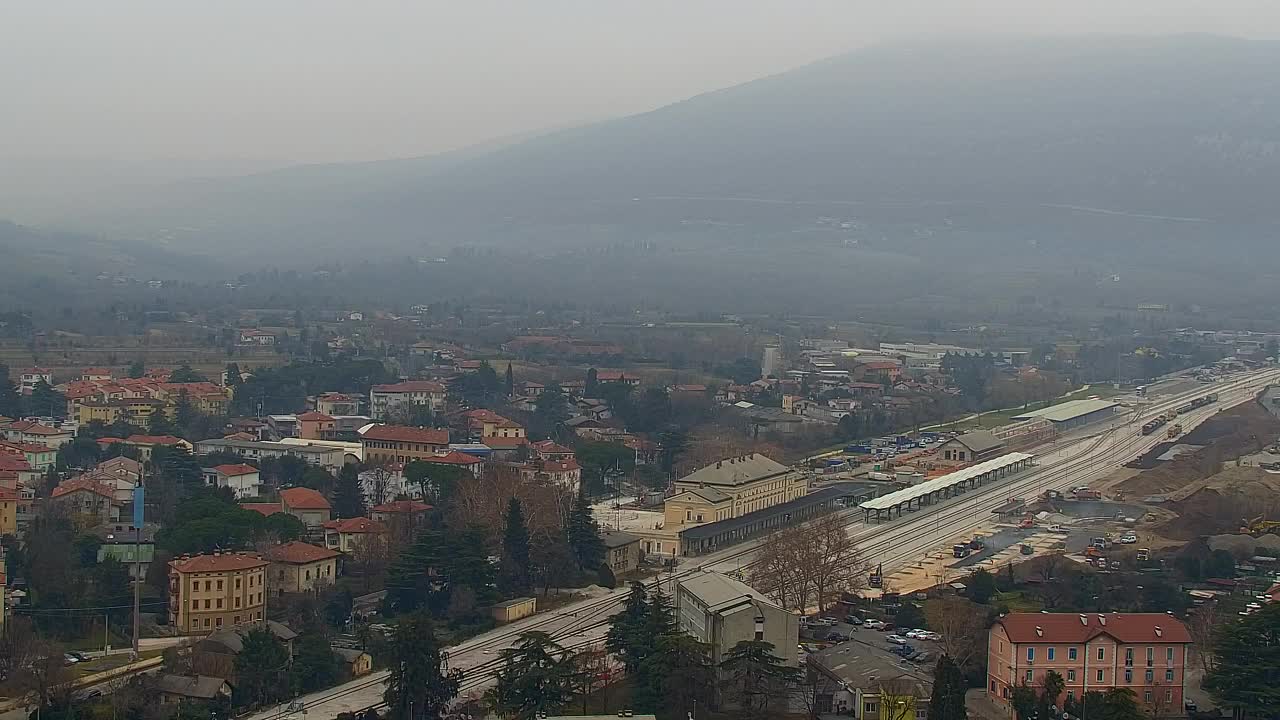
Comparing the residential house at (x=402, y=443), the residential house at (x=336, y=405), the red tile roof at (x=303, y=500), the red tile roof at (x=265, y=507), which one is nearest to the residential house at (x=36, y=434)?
the residential house at (x=402, y=443)

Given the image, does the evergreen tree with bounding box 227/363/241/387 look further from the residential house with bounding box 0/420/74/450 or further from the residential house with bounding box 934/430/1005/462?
the residential house with bounding box 934/430/1005/462

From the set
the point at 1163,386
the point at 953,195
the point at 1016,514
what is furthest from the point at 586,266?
the point at 1016,514

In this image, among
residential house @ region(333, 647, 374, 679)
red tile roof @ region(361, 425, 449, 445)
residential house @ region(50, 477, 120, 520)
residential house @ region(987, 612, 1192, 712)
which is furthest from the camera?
red tile roof @ region(361, 425, 449, 445)

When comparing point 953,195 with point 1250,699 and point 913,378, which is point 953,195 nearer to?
point 913,378

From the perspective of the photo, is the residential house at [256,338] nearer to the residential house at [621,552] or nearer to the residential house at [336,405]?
the residential house at [336,405]

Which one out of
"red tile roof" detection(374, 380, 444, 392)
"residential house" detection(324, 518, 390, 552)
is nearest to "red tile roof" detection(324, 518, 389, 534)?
"residential house" detection(324, 518, 390, 552)

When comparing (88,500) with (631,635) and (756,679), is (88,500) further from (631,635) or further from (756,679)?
(756,679)
